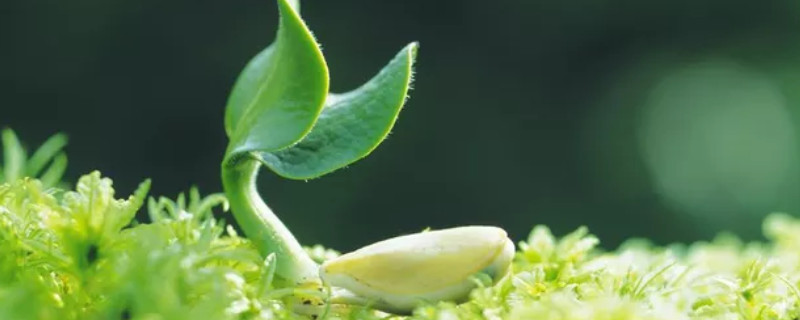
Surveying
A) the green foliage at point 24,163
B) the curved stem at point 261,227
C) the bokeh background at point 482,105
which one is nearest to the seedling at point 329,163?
the curved stem at point 261,227

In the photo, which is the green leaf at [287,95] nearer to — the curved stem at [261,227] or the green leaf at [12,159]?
the curved stem at [261,227]

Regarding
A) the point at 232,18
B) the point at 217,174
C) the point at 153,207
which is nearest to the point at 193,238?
the point at 153,207

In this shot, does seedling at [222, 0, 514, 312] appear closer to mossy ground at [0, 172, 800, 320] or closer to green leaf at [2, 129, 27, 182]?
mossy ground at [0, 172, 800, 320]

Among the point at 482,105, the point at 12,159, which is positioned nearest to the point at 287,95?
the point at 12,159

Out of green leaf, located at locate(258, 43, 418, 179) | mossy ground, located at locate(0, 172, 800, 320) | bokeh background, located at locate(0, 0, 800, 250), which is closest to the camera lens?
mossy ground, located at locate(0, 172, 800, 320)

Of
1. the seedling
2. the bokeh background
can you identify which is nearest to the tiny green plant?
the seedling

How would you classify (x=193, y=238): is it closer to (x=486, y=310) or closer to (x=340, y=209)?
(x=486, y=310)

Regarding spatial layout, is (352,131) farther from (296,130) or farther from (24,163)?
(24,163)
